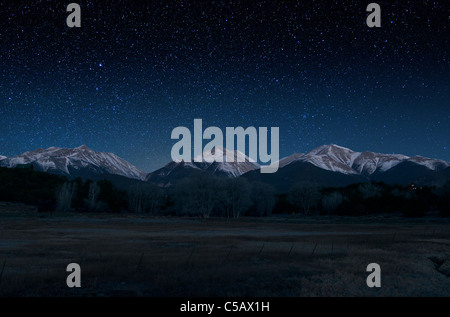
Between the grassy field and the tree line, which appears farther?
the tree line

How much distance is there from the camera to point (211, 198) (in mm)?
121500

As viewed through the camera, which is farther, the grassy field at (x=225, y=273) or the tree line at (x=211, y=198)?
the tree line at (x=211, y=198)

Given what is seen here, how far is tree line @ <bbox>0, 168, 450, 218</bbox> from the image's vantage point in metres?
118

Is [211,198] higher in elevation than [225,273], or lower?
lower

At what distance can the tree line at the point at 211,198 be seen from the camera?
117812 millimetres

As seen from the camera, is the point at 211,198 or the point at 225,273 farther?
the point at 211,198

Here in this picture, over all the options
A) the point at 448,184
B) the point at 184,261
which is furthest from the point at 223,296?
the point at 448,184

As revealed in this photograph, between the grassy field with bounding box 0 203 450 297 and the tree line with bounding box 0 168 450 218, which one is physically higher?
the grassy field with bounding box 0 203 450 297

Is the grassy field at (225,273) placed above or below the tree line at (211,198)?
above
